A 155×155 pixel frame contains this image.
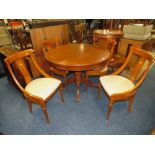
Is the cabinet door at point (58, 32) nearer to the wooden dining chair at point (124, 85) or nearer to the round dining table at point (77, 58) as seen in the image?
the round dining table at point (77, 58)

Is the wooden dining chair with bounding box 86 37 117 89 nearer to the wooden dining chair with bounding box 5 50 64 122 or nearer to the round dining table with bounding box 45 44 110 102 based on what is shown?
the round dining table with bounding box 45 44 110 102

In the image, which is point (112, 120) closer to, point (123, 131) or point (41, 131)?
point (123, 131)

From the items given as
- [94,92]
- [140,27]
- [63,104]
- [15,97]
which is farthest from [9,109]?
[140,27]

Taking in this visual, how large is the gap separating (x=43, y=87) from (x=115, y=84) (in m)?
1.03

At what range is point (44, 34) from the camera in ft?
8.57

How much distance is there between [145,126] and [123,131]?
335 mm

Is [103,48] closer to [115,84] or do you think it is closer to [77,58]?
[77,58]

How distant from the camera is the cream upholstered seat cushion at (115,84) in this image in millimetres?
1653

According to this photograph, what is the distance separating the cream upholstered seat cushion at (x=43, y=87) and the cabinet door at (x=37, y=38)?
103 centimetres

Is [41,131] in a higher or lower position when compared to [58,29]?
lower

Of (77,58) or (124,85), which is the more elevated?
(77,58)

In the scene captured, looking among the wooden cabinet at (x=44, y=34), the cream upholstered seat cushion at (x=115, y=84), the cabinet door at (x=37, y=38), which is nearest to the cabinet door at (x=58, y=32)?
the wooden cabinet at (x=44, y=34)

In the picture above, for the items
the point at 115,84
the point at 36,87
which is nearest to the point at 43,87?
the point at 36,87
